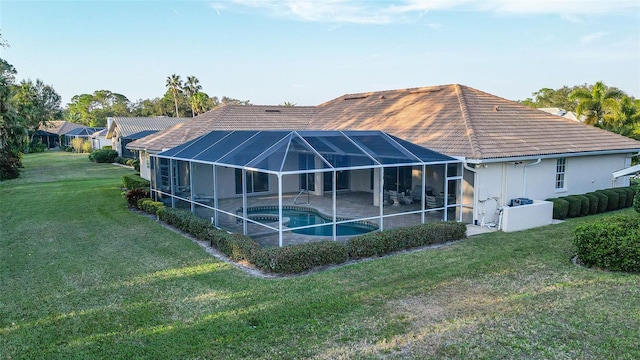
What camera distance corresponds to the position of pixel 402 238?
10938 millimetres

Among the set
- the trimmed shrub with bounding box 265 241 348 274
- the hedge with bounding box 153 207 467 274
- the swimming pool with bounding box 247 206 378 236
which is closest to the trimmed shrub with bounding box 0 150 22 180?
the swimming pool with bounding box 247 206 378 236

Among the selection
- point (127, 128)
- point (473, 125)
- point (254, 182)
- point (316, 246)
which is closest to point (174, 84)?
point (127, 128)

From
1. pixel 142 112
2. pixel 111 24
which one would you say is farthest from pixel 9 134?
pixel 142 112

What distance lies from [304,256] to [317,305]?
81.9 inches

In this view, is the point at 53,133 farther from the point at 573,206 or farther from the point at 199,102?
the point at 573,206

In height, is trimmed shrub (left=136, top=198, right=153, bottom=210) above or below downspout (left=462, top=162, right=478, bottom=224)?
below

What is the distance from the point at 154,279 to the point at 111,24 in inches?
782

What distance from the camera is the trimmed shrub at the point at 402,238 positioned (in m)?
10.3

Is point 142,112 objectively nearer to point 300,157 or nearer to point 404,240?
point 300,157

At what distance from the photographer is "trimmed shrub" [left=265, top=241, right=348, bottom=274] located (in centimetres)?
920

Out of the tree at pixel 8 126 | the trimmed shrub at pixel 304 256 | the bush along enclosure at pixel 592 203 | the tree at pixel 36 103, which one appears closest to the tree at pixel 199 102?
the tree at pixel 36 103

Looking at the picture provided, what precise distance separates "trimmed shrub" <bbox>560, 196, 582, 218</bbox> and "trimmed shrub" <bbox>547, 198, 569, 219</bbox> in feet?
0.71

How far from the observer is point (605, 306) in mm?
7246

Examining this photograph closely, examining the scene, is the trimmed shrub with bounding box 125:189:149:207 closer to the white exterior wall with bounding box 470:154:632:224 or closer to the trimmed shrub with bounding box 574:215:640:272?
the white exterior wall with bounding box 470:154:632:224
